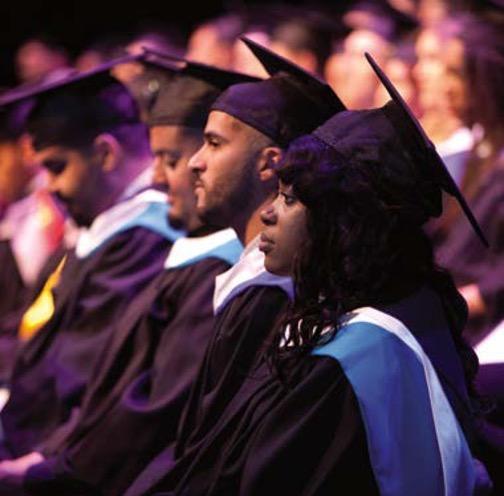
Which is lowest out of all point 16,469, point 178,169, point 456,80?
point 16,469

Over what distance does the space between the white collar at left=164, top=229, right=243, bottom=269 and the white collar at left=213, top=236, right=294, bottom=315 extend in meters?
0.40

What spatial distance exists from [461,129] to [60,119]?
1518mm

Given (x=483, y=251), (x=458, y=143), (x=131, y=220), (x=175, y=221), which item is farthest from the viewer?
(x=458, y=143)

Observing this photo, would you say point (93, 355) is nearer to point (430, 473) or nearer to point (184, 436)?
point (184, 436)

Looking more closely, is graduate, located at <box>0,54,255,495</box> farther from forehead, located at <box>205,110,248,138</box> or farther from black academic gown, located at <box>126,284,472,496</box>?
black academic gown, located at <box>126,284,472,496</box>

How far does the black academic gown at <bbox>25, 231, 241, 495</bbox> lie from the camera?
418 centimetres

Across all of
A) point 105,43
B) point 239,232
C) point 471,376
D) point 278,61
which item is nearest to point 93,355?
point 239,232

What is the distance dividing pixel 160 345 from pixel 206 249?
0.33m

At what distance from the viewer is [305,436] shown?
2.95 m

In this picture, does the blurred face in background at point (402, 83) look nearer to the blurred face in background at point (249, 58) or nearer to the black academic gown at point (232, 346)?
the blurred face in background at point (249, 58)

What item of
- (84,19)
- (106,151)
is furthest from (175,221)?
(84,19)

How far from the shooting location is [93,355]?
493 cm

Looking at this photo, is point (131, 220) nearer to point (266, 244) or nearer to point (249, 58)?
point (249, 58)

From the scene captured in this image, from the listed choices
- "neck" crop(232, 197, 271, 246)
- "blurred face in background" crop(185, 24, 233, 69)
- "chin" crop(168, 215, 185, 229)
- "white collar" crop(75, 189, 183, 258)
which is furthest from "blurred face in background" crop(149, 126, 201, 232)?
"blurred face in background" crop(185, 24, 233, 69)
